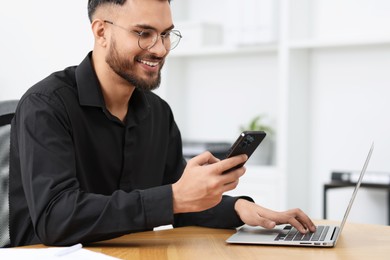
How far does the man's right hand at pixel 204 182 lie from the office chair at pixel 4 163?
500mm

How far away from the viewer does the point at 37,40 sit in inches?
126

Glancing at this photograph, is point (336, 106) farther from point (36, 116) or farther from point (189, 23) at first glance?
point (36, 116)

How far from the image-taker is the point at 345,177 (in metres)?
3.32

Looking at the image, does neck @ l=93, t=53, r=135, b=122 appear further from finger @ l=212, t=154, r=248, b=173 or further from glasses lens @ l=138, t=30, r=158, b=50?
finger @ l=212, t=154, r=248, b=173

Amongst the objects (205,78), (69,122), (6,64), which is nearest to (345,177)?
(205,78)

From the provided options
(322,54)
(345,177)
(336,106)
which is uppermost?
(322,54)

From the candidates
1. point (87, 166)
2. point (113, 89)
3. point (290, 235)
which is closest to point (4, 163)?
point (87, 166)

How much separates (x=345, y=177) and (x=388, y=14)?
853 millimetres

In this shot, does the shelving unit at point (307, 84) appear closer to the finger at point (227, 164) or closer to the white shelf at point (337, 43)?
the white shelf at point (337, 43)

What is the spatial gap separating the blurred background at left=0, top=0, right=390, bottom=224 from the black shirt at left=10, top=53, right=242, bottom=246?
1449 mm

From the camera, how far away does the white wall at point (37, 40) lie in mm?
2992

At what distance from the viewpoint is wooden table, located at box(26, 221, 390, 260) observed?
1.35 metres

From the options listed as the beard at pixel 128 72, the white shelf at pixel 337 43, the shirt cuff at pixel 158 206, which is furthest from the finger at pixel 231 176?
the white shelf at pixel 337 43

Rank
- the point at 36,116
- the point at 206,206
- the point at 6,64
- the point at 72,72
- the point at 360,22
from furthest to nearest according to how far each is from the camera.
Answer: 1. the point at 360,22
2. the point at 6,64
3. the point at 72,72
4. the point at 36,116
5. the point at 206,206
